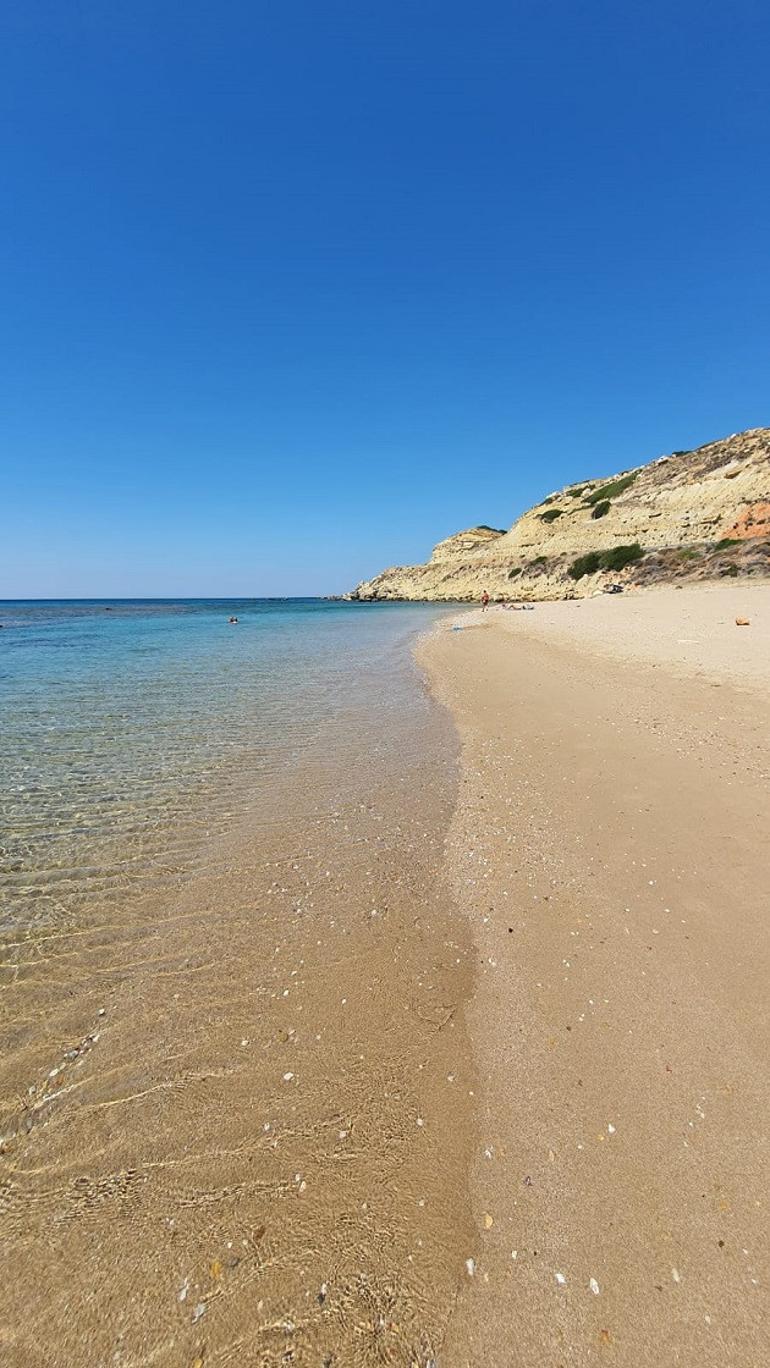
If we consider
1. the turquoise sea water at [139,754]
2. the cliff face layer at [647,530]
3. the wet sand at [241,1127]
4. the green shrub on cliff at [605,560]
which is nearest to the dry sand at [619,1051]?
the wet sand at [241,1127]

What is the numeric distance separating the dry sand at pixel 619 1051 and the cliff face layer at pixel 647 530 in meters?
34.4

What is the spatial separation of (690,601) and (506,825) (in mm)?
26079

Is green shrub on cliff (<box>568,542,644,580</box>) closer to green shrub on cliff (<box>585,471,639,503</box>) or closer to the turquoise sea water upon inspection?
green shrub on cliff (<box>585,471,639,503</box>)

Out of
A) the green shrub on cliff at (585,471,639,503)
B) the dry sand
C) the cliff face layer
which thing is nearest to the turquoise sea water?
the dry sand

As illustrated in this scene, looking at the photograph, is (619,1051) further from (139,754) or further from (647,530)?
(647,530)

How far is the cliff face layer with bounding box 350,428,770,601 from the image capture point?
3831 cm

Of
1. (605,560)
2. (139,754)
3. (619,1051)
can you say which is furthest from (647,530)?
(619,1051)

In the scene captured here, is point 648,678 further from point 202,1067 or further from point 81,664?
point 81,664

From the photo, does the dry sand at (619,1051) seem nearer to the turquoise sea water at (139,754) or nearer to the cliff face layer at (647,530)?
the turquoise sea water at (139,754)

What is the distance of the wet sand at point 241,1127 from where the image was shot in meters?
2.04

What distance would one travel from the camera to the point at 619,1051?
313cm

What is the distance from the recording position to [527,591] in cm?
5978

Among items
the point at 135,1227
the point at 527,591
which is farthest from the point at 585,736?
the point at 527,591

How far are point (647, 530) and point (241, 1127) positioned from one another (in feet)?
197
